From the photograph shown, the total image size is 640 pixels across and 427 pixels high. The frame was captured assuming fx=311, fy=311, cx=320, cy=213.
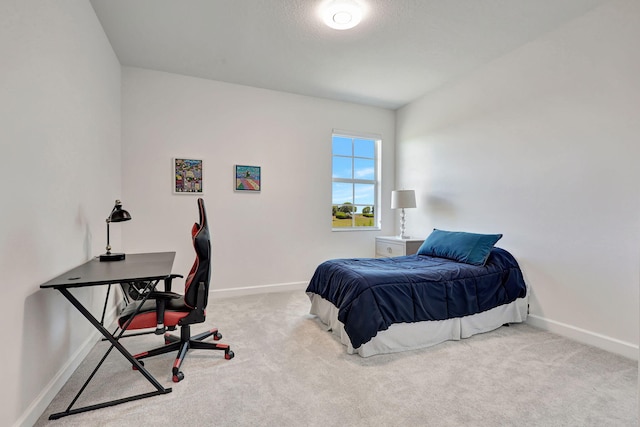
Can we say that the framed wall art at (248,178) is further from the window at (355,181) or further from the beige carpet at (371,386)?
the beige carpet at (371,386)

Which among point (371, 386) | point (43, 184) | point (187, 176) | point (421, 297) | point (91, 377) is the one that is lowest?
point (371, 386)

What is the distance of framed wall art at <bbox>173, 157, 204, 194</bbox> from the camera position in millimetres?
3692

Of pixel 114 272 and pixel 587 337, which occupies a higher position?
pixel 114 272

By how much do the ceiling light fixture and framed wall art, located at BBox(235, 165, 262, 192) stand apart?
198cm

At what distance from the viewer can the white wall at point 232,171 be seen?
357 centimetres

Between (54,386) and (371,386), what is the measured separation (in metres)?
1.88

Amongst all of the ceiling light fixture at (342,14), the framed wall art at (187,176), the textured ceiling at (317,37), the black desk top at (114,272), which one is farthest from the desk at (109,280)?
the ceiling light fixture at (342,14)

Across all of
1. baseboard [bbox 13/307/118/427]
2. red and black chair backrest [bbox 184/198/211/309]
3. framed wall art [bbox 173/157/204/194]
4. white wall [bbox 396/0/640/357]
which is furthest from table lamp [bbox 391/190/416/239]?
baseboard [bbox 13/307/118/427]

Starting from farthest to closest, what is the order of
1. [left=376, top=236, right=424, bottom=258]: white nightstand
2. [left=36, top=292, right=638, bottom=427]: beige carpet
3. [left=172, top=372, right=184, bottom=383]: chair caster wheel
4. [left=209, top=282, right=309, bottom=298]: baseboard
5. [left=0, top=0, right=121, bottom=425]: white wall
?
[left=376, top=236, right=424, bottom=258]: white nightstand
[left=209, top=282, right=309, bottom=298]: baseboard
[left=172, top=372, right=184, bottom=383]: chair caster wheel
[left=36, top=292, right=638, bottom=427]: beige carpet
[left=0, top=0, right=121, bottom=425]: white wall

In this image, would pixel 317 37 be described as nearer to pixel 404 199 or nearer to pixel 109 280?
pixel 404 199

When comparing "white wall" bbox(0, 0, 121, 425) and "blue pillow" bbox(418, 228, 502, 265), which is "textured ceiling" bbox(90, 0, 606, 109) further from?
"blue pillow" bbox(418, 228, 502, 265)

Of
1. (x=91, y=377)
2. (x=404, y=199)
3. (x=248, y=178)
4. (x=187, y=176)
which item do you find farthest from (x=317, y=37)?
(x=91, y=377)

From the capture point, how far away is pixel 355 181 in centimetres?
482

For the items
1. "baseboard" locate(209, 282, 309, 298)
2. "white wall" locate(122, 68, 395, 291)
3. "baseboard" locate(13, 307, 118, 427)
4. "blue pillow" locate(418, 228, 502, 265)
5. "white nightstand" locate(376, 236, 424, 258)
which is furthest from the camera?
"white nightstand" locate(376, 236, 424, 258)
